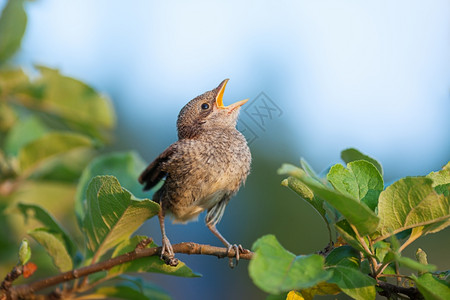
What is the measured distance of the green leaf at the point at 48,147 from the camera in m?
2.56

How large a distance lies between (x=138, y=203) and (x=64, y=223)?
2049 millimetres

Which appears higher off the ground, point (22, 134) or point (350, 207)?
point (22, 134)

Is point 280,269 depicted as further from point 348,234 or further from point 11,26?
point 11,26

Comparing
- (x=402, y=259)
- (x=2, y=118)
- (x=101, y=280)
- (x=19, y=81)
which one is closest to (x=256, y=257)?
(x=402, y=259)

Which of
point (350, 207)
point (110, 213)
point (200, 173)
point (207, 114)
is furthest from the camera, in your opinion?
point (207, 114)

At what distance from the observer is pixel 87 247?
2.12 metres

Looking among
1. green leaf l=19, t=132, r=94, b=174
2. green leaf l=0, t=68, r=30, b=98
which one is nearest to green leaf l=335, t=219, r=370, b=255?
green leaf l=19, t=132, r=94, b=174

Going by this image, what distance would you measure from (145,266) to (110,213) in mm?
256

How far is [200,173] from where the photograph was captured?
2.44 m

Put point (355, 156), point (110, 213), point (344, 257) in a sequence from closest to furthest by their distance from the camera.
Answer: point (344, 257) → point (110, 213) → point (355, 156)

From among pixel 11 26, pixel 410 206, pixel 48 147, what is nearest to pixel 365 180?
pixel 410 206

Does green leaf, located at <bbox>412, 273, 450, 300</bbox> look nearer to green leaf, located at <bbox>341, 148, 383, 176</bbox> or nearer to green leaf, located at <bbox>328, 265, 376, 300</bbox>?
green leaf, located at <bbox>328, 265, 376, 300</bbox>

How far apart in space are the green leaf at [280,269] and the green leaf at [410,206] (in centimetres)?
31

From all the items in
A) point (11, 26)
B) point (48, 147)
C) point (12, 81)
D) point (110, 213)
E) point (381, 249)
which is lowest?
point (381, 249)
